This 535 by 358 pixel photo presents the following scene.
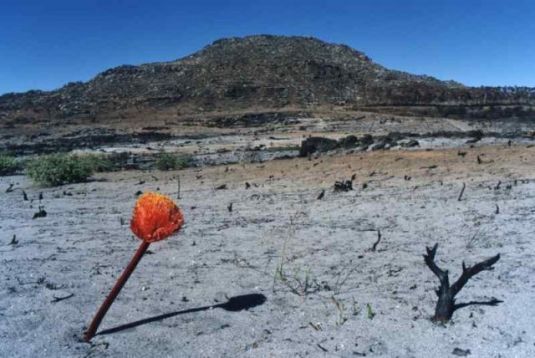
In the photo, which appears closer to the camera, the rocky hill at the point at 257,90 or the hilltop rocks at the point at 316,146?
the hilltop rocks at the point at 316,146

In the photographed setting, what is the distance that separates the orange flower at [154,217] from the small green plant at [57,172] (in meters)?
12.1

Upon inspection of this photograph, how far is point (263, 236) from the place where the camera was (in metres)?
8.13

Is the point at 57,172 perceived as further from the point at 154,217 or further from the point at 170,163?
the point at 154,217

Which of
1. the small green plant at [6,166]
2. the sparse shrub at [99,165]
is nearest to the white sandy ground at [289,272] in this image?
the sparse shrub at [99,165]

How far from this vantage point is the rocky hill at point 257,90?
2101 inches

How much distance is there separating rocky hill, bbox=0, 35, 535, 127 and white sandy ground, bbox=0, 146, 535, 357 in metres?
36.5

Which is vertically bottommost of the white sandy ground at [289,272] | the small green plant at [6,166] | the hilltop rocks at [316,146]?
the small green plant at [6,166]

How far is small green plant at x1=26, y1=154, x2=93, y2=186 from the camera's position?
1559 cm

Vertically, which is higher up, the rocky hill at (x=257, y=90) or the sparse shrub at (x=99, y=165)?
the rocky hill at (x=257, y=90)

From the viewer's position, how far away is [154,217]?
436cm

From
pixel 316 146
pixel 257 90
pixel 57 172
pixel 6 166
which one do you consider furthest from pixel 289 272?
pixel 257 90

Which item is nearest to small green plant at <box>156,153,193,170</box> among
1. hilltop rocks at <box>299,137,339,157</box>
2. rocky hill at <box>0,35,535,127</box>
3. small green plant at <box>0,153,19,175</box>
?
hilltop rocks at <box>299,137,339,157</box>

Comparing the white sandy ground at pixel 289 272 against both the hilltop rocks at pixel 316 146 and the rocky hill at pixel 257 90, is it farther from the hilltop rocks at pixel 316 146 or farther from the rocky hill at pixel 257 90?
the rocky hill at pixel 257 90

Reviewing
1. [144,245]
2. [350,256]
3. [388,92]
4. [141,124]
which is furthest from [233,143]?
[388,92]
